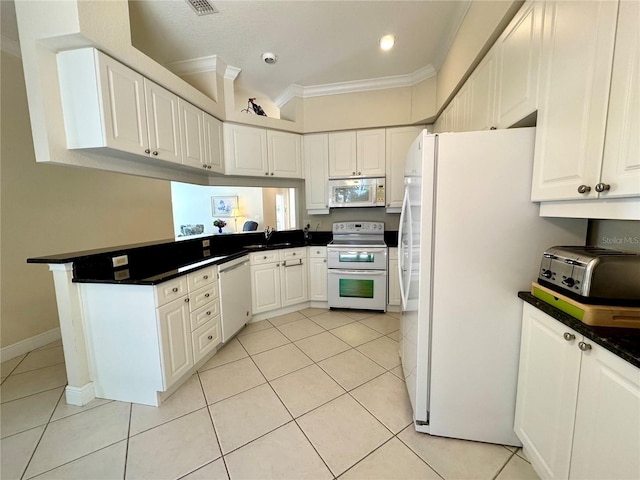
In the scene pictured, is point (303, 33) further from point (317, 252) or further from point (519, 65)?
point (317, 252)

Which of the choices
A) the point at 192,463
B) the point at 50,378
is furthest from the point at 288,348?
the point at 50,378

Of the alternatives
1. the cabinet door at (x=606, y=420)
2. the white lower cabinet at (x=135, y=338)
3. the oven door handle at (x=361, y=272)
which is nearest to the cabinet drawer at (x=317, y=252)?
the oven door handle at (x=361, y=272)

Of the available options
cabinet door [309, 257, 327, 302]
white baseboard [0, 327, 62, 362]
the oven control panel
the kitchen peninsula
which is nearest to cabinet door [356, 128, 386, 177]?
the oven control panel

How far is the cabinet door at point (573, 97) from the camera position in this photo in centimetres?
91

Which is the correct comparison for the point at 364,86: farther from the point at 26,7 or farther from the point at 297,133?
the point at 26,7

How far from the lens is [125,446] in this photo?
1451 millimetres

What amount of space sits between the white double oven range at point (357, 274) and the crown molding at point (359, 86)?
199 centimetres

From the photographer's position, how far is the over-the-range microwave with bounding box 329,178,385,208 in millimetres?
3387

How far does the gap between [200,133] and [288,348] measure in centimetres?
236

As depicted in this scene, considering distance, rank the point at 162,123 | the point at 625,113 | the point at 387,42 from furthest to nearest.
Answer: the point at 387,42 → the point at 162,123 → the point at 625,113

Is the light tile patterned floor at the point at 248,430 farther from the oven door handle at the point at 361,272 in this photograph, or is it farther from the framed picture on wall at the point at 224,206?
the framed picture on wall at the point at 224,206

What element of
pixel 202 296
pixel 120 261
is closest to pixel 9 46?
pixel 120 261

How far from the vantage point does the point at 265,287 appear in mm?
3127

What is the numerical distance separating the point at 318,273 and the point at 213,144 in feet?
6.65
